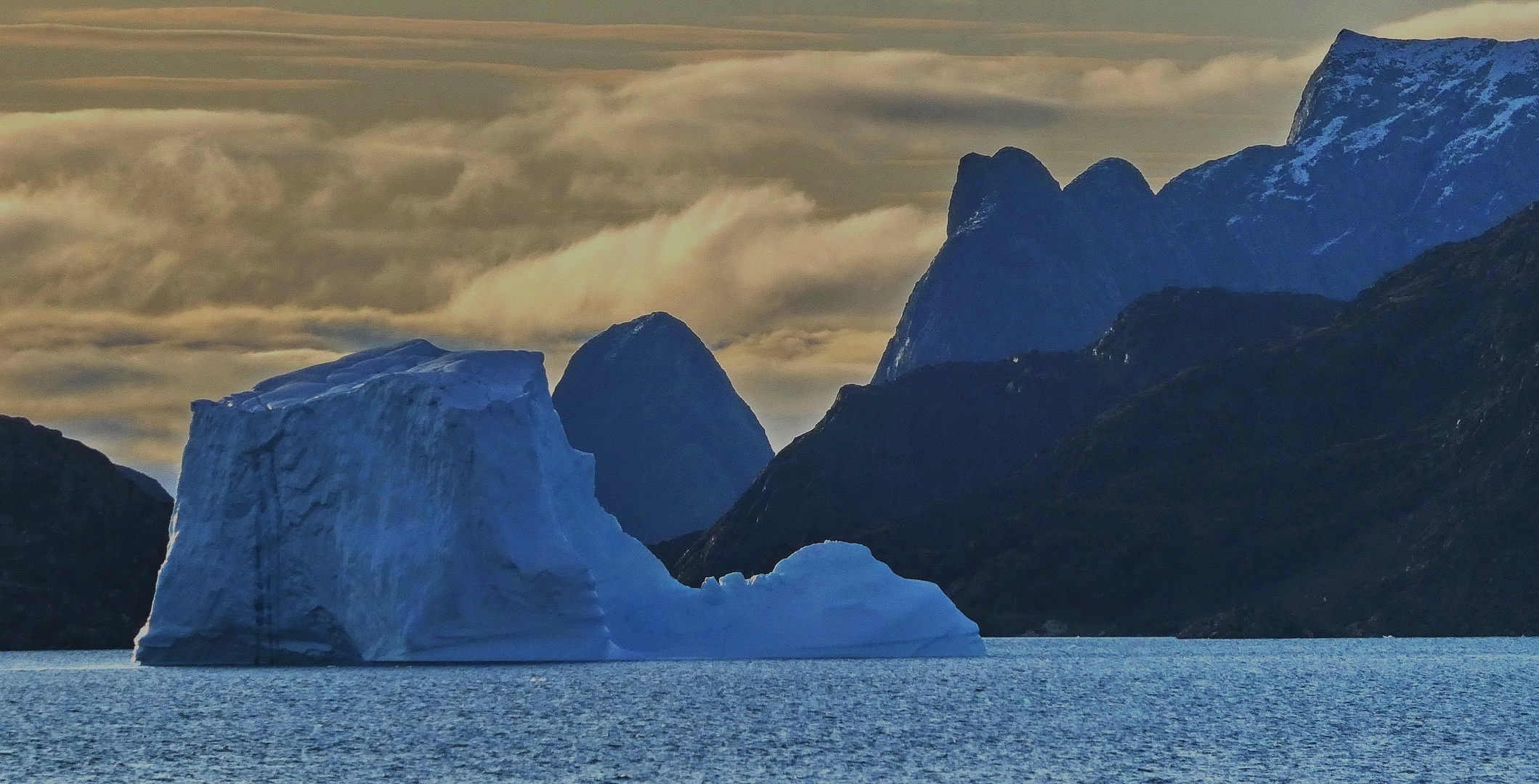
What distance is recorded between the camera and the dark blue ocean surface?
58.4 meters

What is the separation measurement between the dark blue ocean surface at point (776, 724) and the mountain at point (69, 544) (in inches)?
1838

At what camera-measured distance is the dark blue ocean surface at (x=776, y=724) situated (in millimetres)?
58438

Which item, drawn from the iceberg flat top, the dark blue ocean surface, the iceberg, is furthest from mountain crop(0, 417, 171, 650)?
the iceberg flat top

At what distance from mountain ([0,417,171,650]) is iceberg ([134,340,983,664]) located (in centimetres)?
6668

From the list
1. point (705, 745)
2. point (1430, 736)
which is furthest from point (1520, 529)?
point (705, 745)

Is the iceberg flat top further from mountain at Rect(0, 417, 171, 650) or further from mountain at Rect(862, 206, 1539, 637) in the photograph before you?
mountain at Rect(862, 206, 1539, 637)

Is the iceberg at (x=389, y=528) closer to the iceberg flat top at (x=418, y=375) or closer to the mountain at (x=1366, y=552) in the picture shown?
the iceberg flat top at (x=418, y=375)

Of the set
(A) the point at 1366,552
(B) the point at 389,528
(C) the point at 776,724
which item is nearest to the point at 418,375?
(B) the point at 389,528

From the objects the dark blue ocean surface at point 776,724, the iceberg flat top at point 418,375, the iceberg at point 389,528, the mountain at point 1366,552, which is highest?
the mountain at point 1366,552

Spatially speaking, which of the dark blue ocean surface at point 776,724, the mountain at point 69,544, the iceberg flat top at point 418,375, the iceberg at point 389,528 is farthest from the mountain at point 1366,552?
the iceberg flat top at point 418,375

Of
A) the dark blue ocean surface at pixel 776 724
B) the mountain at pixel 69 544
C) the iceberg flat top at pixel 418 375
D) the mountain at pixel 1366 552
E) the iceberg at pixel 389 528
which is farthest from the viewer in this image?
the mountain at pixel 1366 552

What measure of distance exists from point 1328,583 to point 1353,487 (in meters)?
19.4

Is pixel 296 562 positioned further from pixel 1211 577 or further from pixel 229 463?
pixel 1211 577

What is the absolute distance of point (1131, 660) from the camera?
398 ft
